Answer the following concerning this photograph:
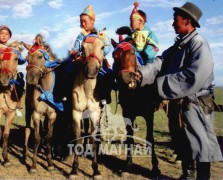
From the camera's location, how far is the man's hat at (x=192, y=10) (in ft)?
12.6

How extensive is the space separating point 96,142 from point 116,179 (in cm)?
102

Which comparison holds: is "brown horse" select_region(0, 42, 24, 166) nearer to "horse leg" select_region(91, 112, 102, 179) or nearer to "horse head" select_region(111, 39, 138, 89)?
"horse leg" select_region(91, 112, 102, 179)

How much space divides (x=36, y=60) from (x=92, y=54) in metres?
1.55

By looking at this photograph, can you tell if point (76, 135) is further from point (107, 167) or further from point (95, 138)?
point (107, 167)

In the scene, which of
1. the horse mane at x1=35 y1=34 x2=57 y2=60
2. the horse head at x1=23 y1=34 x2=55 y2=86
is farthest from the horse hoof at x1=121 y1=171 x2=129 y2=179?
the horse mane at x1=35 y1=34 x2=57 y2=60

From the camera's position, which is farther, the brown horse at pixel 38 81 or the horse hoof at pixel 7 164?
the horse hoof at pixel 7 164

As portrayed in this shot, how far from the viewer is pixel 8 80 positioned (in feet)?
21.5

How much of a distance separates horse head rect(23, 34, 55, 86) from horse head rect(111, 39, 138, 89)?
6.10 ft

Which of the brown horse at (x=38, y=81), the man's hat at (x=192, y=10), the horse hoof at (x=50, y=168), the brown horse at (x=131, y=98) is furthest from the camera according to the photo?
the horse hoof at (x=50, y=168)

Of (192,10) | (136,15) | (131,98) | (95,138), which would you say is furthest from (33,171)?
(192,10)

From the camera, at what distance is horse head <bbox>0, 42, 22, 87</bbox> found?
6527 mm

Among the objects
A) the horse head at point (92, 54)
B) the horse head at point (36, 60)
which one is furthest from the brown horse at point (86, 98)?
the horse head at point (36, 60)

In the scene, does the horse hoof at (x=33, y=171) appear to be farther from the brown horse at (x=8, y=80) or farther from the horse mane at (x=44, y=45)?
the horse mane at (x=44, y=45)

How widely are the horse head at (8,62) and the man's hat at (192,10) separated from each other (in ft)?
14.3
